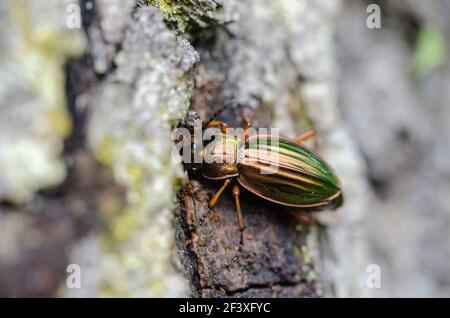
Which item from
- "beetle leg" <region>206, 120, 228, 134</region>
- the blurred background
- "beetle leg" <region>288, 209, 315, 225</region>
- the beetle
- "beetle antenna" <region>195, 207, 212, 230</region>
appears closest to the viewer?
the blurred background

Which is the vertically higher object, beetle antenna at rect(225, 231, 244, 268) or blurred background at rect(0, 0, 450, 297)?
blurred background at rect(0, 0, 450, 297)

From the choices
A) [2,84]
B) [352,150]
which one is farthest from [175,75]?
[352,150]

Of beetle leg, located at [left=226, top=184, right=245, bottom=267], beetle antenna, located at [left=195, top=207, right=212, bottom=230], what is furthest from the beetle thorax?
beetle antenna, located at [left=195, top=207, right=212, bottom=230]

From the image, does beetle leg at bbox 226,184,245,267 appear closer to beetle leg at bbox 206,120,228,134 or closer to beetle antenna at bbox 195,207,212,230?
beetle antenna at bbox 195,207,212,230

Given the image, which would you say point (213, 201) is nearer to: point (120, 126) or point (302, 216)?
point (302, 216)

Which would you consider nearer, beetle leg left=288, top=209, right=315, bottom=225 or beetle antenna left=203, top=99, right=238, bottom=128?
A: beetle antenna left=203, top=99, right=238, bottom=128

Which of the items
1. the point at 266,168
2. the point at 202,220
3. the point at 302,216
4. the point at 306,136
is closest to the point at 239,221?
the point at 202,220
